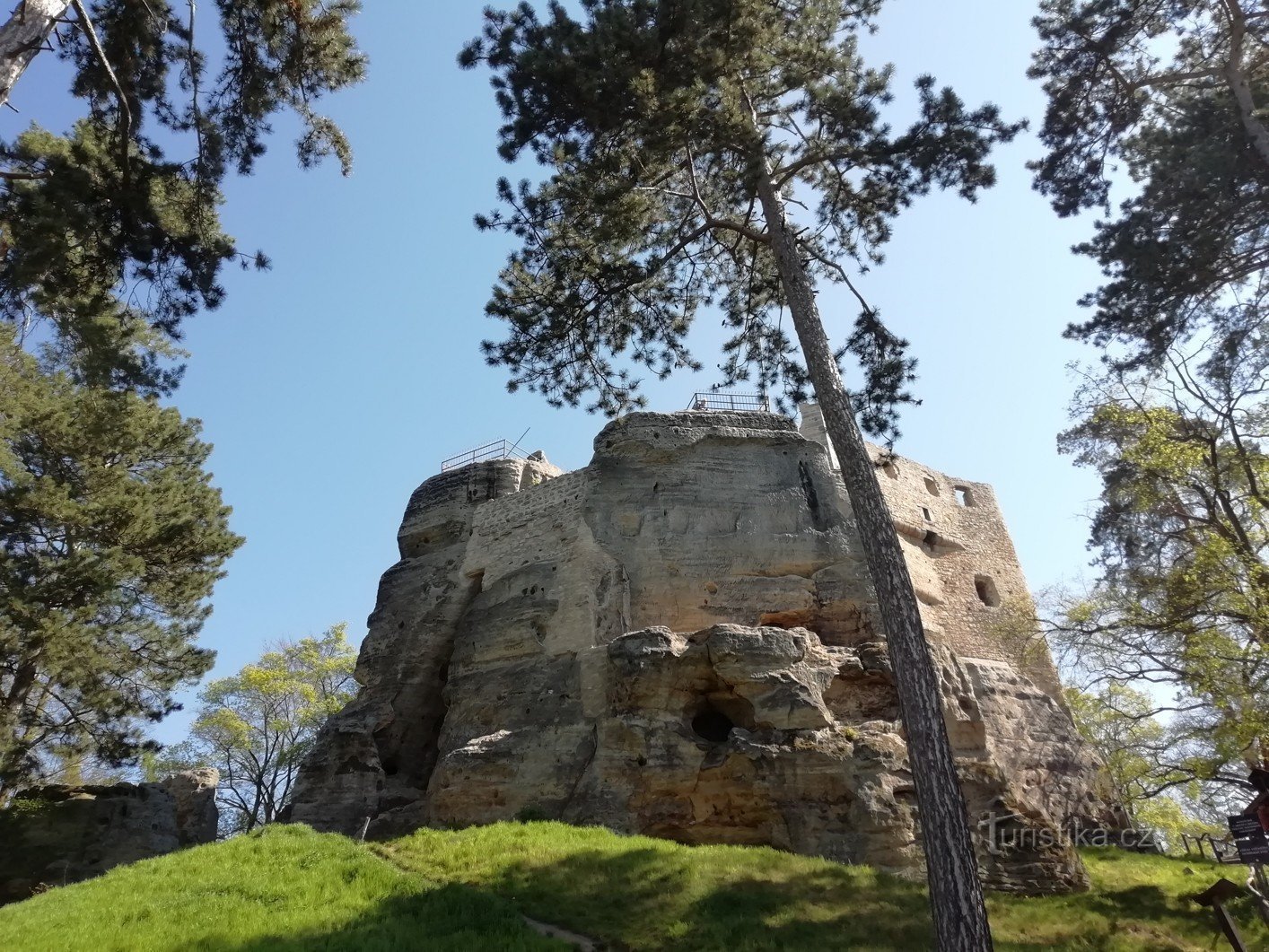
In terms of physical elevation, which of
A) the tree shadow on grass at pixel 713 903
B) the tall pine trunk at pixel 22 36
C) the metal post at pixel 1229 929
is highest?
the tall pine trunk at pixel 22 36

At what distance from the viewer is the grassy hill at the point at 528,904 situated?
7941 mm

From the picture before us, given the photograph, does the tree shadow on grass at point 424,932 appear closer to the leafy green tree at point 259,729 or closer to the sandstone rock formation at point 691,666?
the sandstone rock formation at point 691,666

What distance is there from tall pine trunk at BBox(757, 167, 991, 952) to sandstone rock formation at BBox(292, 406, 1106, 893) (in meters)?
5.04

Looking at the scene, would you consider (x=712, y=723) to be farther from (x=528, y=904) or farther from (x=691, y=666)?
(x=528, y=904)

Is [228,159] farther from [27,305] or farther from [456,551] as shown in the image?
[456,551]

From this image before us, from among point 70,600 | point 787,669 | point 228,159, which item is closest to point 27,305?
point 228,159

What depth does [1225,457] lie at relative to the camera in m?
12.0

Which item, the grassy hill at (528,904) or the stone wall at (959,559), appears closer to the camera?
the grassy hill at (528,904)

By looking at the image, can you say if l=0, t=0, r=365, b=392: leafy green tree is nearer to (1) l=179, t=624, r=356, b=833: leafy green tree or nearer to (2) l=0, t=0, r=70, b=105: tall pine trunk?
(2) l=0, t=0, r=70, b=105: tall pine trunk

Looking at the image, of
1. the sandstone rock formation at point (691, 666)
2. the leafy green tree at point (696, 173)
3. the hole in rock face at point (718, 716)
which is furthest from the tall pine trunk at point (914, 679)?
the hole in rock face at point (718, 716)

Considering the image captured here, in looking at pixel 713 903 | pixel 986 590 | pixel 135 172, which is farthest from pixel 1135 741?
pixel 135 172

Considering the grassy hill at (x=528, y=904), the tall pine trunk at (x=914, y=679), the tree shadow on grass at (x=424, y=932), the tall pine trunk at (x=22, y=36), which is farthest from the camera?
the grassy hill at (x=528, y=904)

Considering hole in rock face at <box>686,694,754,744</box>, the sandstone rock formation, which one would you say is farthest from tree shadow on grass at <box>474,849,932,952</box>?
hole in rock face at <box>686,694,754,744</box>

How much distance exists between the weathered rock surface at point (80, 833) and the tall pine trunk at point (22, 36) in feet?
41.5
